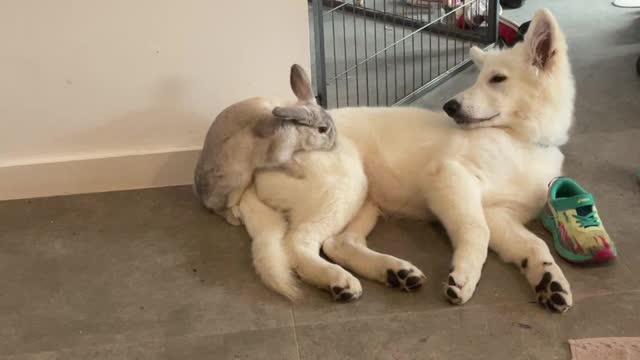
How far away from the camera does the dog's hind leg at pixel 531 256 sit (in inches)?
80.2

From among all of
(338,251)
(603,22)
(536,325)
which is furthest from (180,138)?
(603,22)

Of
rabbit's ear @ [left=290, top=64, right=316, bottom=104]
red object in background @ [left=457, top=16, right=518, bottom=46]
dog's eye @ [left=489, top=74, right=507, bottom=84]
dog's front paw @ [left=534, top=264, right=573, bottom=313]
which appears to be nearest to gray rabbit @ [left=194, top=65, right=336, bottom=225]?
rabbit's ear @ [left=290, top=64, right=316, bottom=104]

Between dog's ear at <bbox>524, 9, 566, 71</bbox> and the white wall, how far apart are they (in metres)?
0.80

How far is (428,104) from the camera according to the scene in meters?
3.45

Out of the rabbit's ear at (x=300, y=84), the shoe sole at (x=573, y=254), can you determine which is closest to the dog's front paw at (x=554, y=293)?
the shoe sole at (x=573, y=254)

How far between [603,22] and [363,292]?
3104mm

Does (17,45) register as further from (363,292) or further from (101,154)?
(363,292)

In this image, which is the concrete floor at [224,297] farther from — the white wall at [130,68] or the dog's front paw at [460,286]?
the white wall at [130,68]

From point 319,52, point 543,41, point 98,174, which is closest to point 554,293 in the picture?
point 543,41

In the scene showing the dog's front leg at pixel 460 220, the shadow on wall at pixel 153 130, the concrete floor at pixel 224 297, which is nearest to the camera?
the concrete floor at pixel 224 297

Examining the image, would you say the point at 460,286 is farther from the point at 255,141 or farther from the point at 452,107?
the point at 255,141

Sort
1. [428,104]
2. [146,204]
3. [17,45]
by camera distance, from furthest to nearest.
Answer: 1. [428,104]
2. [146,204]
3. [17,45]

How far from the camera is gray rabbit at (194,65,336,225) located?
237cm

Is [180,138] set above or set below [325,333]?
above
